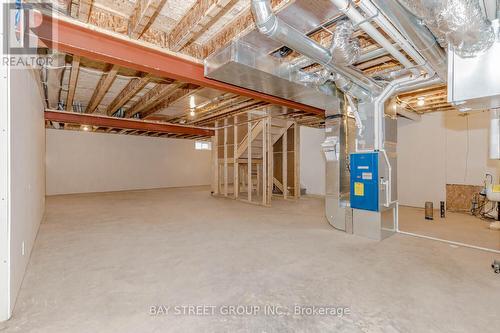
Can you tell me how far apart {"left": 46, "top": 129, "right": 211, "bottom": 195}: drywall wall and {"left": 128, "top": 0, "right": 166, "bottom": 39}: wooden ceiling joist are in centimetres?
789

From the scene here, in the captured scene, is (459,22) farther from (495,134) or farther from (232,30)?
(232,30)

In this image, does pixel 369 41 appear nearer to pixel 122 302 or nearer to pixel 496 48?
pixel 496 48

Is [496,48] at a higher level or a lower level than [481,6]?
lower

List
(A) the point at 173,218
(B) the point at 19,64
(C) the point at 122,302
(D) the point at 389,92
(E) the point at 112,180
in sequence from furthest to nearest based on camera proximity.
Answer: (E) the point at 112,180, (A) the point at 173,218, (D) the point at 389,92, (B) the point at 19,64, (C) the point at 122,302

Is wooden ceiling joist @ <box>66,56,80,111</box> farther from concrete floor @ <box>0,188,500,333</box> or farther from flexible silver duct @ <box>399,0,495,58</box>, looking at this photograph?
flexible silver duct @ <box>399,0,495,58</box>

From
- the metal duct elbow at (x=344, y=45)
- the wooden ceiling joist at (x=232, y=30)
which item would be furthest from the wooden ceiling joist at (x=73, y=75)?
the metal duct elbow at (x=344, y=45)

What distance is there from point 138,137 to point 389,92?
921 cm

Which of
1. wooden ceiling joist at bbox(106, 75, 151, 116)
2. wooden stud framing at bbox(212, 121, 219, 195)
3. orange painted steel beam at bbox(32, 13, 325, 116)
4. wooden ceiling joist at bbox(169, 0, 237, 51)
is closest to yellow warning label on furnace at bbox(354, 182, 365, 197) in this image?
orange painted steel beam at bbox(32, 13, 325, 116)

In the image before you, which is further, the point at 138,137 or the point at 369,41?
the point at 138,137

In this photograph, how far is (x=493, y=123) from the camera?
189 cm

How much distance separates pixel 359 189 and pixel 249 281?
2.16 meters

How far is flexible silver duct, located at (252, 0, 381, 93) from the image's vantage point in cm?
178

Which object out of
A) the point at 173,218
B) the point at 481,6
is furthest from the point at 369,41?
the point at 173,218

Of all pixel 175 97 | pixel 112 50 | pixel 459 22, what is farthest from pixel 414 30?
pixel 175 97
